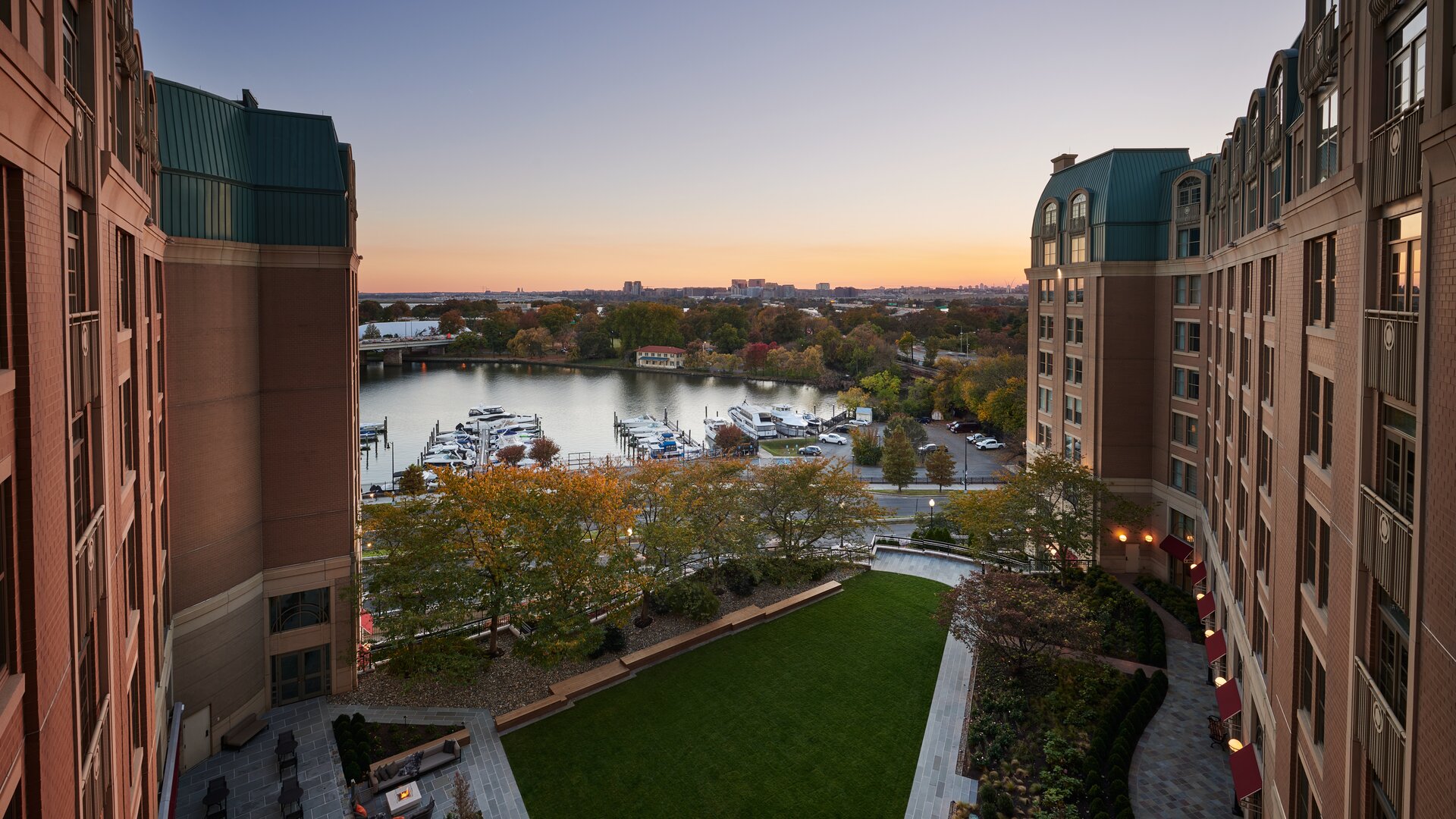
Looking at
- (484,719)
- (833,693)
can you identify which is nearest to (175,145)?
(484,719)

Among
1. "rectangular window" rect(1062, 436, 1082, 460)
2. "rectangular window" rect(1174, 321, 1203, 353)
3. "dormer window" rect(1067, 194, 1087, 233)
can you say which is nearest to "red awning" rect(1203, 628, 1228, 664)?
"rectangular window" rect(1174, 321, 1203, 353)

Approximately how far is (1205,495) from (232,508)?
95.8 feet

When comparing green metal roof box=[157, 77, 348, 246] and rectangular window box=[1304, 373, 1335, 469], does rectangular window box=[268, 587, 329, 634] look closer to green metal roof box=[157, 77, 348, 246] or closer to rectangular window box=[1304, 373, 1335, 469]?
green metal roof box=[157, 77, 348, 246]

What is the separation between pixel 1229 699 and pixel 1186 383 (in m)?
14.2

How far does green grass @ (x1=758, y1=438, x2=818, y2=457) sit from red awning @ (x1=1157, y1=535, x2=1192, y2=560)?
32.8 m

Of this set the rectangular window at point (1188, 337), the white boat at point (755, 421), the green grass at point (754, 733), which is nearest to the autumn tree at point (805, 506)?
the green grass at point (754, 733)

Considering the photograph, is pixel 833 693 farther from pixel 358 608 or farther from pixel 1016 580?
pixel 358 608

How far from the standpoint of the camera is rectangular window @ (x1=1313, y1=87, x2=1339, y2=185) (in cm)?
1121

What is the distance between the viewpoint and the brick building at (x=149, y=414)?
6012 millimetres

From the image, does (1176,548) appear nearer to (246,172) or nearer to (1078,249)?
(1078,249)

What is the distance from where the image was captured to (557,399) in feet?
329

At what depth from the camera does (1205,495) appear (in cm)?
2603

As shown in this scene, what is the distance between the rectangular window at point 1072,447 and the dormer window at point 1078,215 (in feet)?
28.2

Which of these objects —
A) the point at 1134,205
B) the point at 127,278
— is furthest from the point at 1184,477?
the point at 127,278
